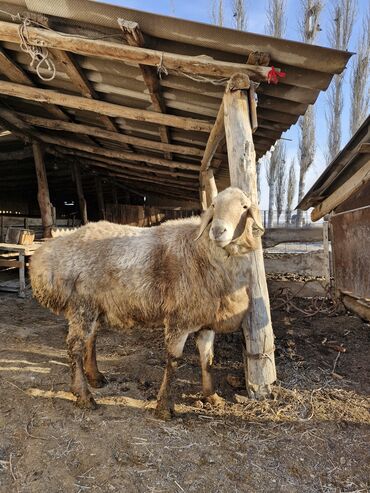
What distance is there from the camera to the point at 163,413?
10.2 feet

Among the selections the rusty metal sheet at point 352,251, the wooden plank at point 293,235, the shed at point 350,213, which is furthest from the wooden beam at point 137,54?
the wooden plank at point 293,235

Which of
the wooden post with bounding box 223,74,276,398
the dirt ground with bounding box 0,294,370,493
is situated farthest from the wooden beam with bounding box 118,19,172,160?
the dirt ground with bounding box 0,294,370,493

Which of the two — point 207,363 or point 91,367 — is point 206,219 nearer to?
point 207,363

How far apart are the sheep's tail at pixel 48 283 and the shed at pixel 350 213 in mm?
4367

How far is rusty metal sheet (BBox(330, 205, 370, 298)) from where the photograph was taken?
5406 millimetres

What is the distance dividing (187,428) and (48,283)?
194cm

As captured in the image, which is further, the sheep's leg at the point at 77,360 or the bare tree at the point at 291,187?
the bare tree at the point at 291,187

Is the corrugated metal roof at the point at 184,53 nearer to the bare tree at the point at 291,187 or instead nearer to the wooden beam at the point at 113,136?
the wooden beam at the point at 113,136

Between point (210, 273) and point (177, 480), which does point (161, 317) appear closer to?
point (210, 273)

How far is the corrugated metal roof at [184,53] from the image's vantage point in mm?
3223

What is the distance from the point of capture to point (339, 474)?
7.97ft

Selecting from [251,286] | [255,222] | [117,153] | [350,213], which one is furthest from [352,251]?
[117,153]

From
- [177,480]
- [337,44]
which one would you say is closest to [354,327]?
[177,480]

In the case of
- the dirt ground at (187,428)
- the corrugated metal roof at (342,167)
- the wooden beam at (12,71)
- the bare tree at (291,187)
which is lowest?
the dirt ground at (187,428)
